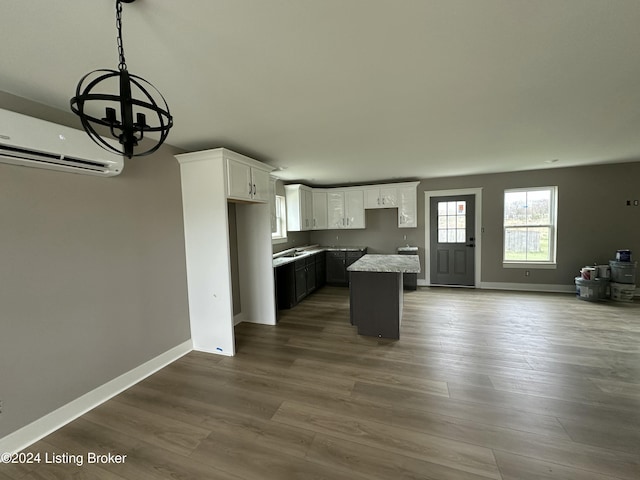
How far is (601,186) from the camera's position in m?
4.78

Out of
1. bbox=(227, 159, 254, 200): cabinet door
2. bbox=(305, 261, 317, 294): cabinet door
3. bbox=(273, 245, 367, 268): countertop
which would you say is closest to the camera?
bbox=(227, 159, 254, 200): cabinet door

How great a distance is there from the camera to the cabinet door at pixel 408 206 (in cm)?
575

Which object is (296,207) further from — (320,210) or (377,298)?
(377,298)

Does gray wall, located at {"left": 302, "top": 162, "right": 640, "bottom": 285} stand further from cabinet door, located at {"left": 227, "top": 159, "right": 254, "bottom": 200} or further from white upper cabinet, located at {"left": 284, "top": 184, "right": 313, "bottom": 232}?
cabinet door, located at {"left": 227, "top": 159, "right": 254, "bottom": 200}

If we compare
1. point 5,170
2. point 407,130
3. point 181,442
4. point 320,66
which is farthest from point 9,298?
point 407,130

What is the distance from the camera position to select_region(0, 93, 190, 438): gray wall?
1.77 m

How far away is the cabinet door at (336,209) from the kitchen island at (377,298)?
9.17ft

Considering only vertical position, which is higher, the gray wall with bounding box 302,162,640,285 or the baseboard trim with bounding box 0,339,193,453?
the gray wall with bounding box 302,162,640,285

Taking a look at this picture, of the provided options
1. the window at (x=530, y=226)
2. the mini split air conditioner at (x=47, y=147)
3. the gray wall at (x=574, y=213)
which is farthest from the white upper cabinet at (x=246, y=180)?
the window at (x=530, y=226)

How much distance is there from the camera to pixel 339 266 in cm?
603

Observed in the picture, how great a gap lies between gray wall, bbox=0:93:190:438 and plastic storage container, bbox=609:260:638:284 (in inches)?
279

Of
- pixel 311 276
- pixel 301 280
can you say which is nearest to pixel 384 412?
pixel 301 280

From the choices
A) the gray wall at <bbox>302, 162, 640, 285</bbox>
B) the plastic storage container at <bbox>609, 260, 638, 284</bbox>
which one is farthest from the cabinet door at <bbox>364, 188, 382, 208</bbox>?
the plastic storage container at <bbox>609, 260, 638, 284</bbox>

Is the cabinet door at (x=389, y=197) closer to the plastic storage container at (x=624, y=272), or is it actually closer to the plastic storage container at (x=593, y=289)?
the plastic storage container at (x=593, y=289)
